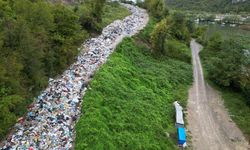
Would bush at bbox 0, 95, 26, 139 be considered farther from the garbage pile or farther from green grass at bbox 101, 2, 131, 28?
green grass at bbox 101, 2, 131, 28

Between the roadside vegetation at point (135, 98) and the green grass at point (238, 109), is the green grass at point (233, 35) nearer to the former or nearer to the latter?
the roadside vegetation at point (135, 98)

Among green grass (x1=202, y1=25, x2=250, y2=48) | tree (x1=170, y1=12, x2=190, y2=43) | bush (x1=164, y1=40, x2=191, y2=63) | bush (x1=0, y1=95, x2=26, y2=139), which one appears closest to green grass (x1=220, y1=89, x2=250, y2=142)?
bush (x1=164, y1=40, x2=191, y2=63)

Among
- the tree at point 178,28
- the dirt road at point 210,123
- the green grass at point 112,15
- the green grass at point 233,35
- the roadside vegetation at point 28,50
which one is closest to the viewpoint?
the roadside vegetation at point 28,50

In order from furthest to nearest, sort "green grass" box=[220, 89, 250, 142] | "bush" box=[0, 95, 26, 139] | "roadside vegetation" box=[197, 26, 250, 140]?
"roadside vegetation" box=[197, 26, 250, 140] → "green grass" box=[220, 89, 250, 142] → "bush" box=[0, 95, 26, 139]

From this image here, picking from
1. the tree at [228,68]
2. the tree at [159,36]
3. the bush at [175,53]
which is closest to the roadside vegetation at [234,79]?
the tree at [228,68]

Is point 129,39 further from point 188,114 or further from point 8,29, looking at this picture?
point 8,29

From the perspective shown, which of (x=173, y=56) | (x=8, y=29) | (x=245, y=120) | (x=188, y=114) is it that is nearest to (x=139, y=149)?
(x=188, y=114)

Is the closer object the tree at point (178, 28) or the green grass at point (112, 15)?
the green grass at point (112, 15)
